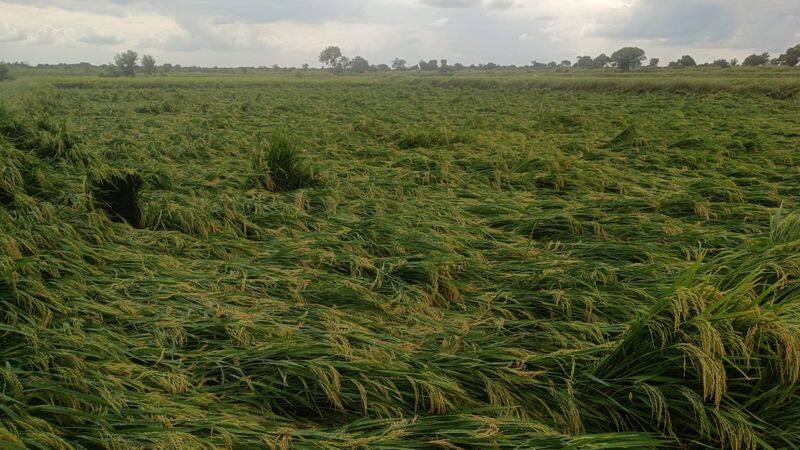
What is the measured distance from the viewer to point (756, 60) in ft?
247

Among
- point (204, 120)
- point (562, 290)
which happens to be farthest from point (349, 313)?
point (204, 120)

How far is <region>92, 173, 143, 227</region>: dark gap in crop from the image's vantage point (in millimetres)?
5711

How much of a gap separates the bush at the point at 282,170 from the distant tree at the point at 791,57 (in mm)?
78784

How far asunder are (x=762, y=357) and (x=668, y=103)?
69.4 feet

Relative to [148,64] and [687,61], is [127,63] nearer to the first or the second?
[148,64]

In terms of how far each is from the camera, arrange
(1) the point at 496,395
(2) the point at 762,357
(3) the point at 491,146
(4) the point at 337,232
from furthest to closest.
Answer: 1. (3) the point at 491,146
2. (4) the point at 337,232
3. (1) the point at 496,395
4. (2) the point at 762,357

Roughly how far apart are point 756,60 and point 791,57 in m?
9.90

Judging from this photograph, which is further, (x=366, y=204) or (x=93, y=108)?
(x=93, y=108)

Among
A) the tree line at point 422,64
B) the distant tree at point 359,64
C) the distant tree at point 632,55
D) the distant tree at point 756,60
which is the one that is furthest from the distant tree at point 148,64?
the distant tree at point 756,60

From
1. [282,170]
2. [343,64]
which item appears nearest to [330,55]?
[343,64]

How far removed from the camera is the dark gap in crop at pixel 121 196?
571 cm

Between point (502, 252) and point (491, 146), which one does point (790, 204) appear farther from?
point (491, 146)

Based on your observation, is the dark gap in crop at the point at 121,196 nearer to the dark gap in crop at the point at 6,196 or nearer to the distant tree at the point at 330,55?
the dark gap in crop at the point at 6,196

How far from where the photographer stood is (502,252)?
16.9 ft
